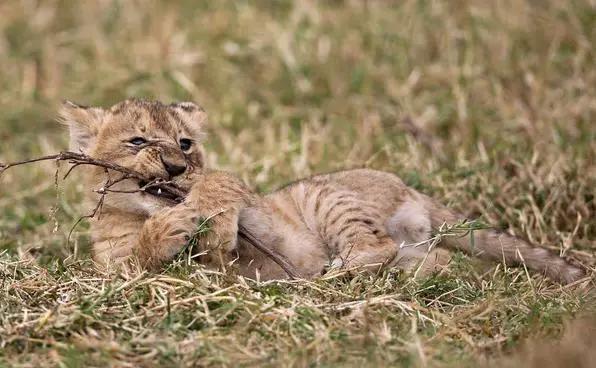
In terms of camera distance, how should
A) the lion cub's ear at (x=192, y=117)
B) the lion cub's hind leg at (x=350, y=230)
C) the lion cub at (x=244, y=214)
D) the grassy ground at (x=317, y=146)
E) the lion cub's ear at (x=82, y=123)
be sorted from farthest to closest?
the lion cub's ear at (x=192, y=117) → the lion cub's ear at (x=82, y=123) → the lion cub's hind leg at (x=350, y=230) → the lion cub at (x=244, y=214) → the grassy ground at (x=317, y=146)

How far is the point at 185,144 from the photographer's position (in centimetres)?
659

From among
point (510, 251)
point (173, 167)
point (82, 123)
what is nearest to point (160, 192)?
point (173, 167)

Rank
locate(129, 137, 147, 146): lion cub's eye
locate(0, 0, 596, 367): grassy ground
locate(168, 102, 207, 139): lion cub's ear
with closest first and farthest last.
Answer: locate(0, 0, 596, 367): grassy ground < locate(129, 137, 147, 146): lion cub's eye < locate(168, 102, 207, 139): lion cub's ear

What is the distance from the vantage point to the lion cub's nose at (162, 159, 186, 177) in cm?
600

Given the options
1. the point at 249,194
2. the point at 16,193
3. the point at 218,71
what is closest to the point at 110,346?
the point at 249,194

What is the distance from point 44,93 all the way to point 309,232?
18.9 feet

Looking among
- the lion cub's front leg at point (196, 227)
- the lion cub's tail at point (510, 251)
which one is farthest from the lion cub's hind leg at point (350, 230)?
the lion cub's front leg at point (196, 227)

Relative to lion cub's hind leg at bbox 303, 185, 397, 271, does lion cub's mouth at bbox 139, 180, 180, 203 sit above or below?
above

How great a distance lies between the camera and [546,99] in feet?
31.4

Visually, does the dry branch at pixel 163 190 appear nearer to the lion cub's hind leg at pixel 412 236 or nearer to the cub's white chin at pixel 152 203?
the cub's white chin at pixel 152 203

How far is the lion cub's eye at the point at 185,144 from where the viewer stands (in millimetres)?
6543

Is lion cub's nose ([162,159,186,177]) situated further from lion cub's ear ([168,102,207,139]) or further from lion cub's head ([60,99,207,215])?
lion cub's ear ([168,102,207,139])

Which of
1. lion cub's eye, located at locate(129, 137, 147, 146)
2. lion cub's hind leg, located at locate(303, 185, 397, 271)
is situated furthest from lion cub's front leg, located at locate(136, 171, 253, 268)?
lion cub's hind leg, located at locate(303, 185, 397, 271)

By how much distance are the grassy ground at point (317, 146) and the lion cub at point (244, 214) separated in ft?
0.67
